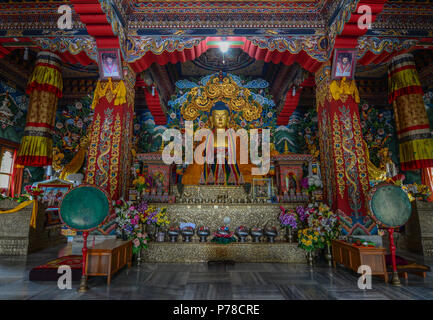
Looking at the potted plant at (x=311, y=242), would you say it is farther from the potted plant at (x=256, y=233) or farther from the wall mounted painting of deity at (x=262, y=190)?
the wall mounted painting of deity at (x=262, y=190)

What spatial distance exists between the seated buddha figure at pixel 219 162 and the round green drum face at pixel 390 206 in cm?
345

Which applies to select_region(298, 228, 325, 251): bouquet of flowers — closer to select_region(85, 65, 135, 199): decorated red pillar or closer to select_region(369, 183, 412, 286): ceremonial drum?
select_region(369, 183, 412, 286): ceremonial drum

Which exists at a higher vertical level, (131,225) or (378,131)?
(378,131)

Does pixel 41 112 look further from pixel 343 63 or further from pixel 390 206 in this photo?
pixel 390 206

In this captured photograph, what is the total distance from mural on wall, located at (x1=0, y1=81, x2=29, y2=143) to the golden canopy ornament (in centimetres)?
553

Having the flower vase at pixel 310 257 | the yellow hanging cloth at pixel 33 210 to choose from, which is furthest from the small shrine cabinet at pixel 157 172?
the flower vase at pixel 310 257

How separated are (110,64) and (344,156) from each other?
502 cm

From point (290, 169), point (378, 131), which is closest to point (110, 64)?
point (290, 169)

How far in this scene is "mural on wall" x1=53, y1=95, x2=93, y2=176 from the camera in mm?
8758

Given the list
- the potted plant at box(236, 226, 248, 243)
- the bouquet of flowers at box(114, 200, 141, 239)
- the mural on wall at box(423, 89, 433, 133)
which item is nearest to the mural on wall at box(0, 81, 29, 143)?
the bouquet of flowers at box(114, 200, 141, 239)

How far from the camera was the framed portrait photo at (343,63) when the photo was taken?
466 centimetres

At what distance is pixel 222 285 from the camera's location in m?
3.06
